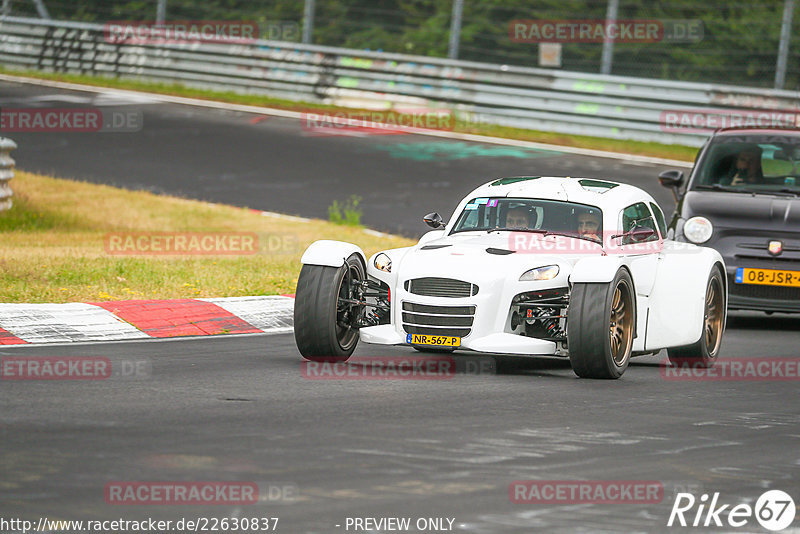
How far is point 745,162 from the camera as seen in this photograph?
15.1 m

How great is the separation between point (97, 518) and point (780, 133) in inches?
437

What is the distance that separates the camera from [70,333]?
11164 millimetres

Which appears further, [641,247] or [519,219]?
[641,247]

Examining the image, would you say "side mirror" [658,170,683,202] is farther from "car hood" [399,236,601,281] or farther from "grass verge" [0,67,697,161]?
"grass verge" [0,67,697,161]

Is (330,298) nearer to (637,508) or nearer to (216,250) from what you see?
(637,508)

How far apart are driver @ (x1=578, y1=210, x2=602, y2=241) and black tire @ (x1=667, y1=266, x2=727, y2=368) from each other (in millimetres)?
1321

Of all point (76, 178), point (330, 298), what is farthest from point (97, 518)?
point (76, 178)

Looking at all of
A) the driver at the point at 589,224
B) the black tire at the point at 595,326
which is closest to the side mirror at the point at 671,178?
the driver at the point at 589,224

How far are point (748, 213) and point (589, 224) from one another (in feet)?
12.4

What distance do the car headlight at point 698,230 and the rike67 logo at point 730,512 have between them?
25.6 feet

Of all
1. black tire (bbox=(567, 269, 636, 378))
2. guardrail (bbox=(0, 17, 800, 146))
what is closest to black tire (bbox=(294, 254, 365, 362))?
black tire (bbox=(567, 269, 636, 378))

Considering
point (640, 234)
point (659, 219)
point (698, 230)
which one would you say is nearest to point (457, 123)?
point (698, 230)

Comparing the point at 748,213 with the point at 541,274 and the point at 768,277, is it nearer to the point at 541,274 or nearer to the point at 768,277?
the point at 768,277

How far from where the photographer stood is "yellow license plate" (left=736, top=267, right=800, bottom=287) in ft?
45.5
